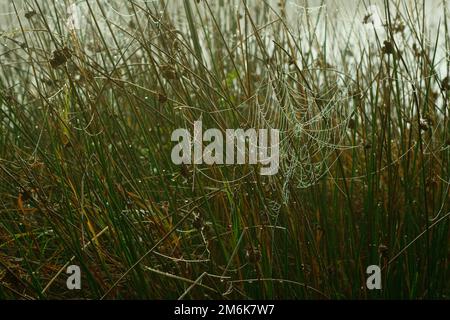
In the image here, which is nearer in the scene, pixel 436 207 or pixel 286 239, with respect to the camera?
pixel 286 239

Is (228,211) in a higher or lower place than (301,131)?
lower

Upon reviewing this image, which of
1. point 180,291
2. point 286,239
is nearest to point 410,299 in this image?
point 286,239

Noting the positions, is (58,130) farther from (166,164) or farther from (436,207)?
(436,207)

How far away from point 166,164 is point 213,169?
145 millimetres

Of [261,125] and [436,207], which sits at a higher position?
[261,125]

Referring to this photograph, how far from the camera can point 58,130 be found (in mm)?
1624

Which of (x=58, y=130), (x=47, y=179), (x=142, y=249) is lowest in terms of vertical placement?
(x=142, y=249)

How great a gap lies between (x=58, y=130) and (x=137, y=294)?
14.4 inches

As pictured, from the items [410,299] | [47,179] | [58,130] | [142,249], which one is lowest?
[410,299]

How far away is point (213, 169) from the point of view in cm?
157
